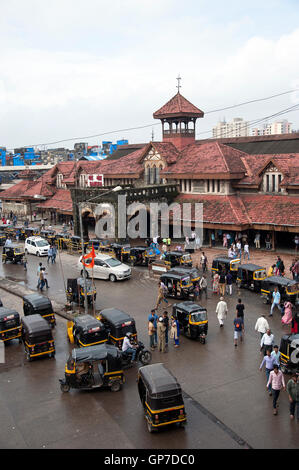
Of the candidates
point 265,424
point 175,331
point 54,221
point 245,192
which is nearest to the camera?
point 265,424

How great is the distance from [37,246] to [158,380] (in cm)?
2862

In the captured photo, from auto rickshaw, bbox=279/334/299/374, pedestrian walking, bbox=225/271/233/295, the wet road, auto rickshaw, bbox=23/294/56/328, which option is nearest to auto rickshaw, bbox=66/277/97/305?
auto rickshaw, bbox=23/294/56/328

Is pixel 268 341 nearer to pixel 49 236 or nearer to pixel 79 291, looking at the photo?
pixel 79 291

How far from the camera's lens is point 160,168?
44.2m

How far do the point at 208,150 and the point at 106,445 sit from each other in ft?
108

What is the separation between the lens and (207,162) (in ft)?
130

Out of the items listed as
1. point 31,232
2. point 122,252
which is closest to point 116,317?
point 122,252

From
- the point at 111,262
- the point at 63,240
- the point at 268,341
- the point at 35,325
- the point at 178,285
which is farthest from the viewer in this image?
the point at 63,240

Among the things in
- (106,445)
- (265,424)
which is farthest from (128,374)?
(265,424)

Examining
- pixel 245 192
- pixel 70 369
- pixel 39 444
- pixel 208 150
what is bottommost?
pixel 39 444

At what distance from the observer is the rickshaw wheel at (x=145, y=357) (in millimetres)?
16859

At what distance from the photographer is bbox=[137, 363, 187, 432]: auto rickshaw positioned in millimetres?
12242

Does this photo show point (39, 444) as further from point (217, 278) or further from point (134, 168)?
point (134, 168)

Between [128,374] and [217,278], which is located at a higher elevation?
[217,278]
